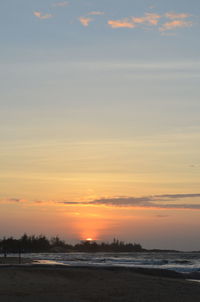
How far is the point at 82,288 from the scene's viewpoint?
80.4ft

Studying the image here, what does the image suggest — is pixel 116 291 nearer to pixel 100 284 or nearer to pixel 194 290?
pixel 100 284

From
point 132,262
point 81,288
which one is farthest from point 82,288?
point 132,262

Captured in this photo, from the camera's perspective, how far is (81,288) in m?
24.5

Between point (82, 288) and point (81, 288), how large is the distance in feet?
0.18

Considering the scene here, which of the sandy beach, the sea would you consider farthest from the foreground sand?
the sea

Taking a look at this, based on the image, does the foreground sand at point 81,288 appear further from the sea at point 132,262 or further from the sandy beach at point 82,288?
the sea at point 132,262

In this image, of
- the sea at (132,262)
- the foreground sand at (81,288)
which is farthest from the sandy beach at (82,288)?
the sea at (132,262)

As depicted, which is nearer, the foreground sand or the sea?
the foreground sand

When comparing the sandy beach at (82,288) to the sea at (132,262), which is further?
the sea at (132,262)

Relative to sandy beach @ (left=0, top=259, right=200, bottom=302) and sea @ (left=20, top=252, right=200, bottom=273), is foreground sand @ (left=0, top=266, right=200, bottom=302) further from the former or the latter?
sea @ (left=20, top=252, right=200, bottom=273)

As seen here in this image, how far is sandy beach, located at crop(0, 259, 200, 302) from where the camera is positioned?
20641mm

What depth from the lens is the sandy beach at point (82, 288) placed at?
2064 centimetres

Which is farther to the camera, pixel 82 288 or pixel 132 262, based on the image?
pixel 132 262

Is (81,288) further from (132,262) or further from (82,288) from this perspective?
(132,262)
